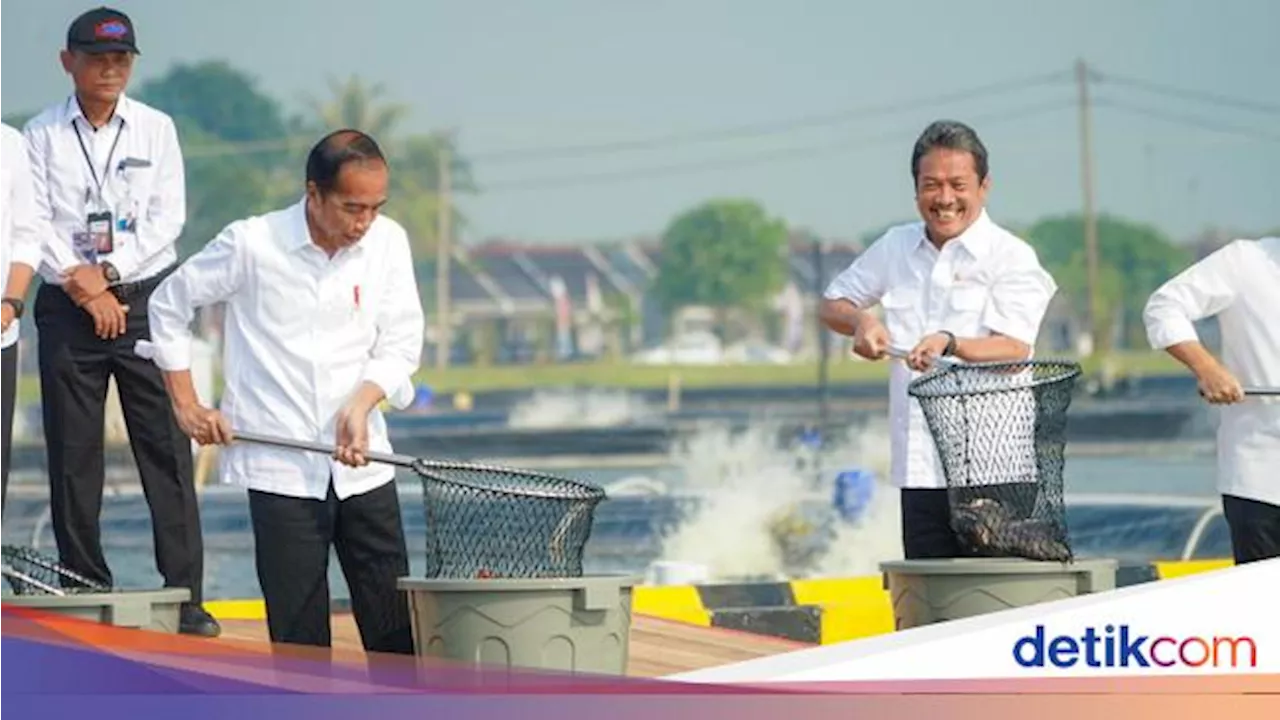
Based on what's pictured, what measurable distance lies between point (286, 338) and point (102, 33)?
1016 mm

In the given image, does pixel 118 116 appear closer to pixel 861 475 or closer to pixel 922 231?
pixel 922 231

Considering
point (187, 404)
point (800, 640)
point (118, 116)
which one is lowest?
point (800, 640)

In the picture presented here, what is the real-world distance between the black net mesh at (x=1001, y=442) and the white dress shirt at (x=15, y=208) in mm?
1690

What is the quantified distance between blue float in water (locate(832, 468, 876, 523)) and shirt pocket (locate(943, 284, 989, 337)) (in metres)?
10.3

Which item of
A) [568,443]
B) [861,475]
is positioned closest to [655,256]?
[568,443]

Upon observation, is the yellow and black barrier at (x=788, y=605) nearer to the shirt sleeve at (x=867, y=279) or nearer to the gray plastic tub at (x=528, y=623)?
the shirt sleeve at (x=867, y=279)

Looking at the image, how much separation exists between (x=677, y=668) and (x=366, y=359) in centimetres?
78

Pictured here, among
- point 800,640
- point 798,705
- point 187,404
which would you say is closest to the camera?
point 798,705

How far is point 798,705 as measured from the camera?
14.5 feet

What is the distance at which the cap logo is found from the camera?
5.70 meters

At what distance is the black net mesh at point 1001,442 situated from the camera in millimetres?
4996

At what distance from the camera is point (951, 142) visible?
524 centimetres

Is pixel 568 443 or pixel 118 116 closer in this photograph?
pixel 118 116

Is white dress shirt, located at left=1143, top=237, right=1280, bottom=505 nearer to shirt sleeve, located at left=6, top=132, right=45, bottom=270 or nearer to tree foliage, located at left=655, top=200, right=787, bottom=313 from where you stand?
shirt sleeve, located at left=6, top=132, right=45, bottom=270
